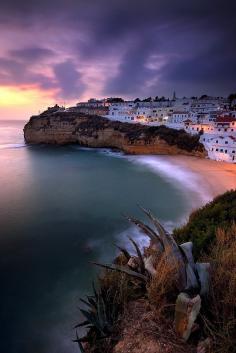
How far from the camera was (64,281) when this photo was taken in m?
10.7

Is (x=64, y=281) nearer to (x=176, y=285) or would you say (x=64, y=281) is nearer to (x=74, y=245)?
(x=74, y=245)

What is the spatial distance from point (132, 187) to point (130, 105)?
64718 mm

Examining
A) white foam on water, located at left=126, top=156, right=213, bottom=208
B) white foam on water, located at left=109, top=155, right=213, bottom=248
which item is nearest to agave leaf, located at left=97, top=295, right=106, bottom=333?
white foam on water, located at left=109, top=155, right=213, bottom=248

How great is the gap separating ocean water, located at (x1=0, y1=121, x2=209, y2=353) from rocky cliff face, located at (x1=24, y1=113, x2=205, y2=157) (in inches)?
469

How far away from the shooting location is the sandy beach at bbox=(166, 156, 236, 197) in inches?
983

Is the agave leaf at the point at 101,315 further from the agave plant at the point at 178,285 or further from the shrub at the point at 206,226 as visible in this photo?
the shrub at the point at 206,226

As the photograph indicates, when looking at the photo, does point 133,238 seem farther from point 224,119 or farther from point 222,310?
point 224,119

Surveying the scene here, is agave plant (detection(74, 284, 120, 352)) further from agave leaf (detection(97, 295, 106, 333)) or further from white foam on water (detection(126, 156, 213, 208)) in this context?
white foam on water (detection(126, 156, 213, 208))

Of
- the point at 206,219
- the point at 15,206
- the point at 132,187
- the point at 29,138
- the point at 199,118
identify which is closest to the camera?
the point at 206,219

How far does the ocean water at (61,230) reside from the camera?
8.66 meters

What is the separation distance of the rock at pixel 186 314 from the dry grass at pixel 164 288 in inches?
14.6

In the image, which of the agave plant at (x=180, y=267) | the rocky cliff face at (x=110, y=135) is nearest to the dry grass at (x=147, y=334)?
the agave plant at (x=180, y=267)

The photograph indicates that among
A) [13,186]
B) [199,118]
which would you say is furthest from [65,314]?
[199,118]

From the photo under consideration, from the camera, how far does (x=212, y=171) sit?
1281 inches
